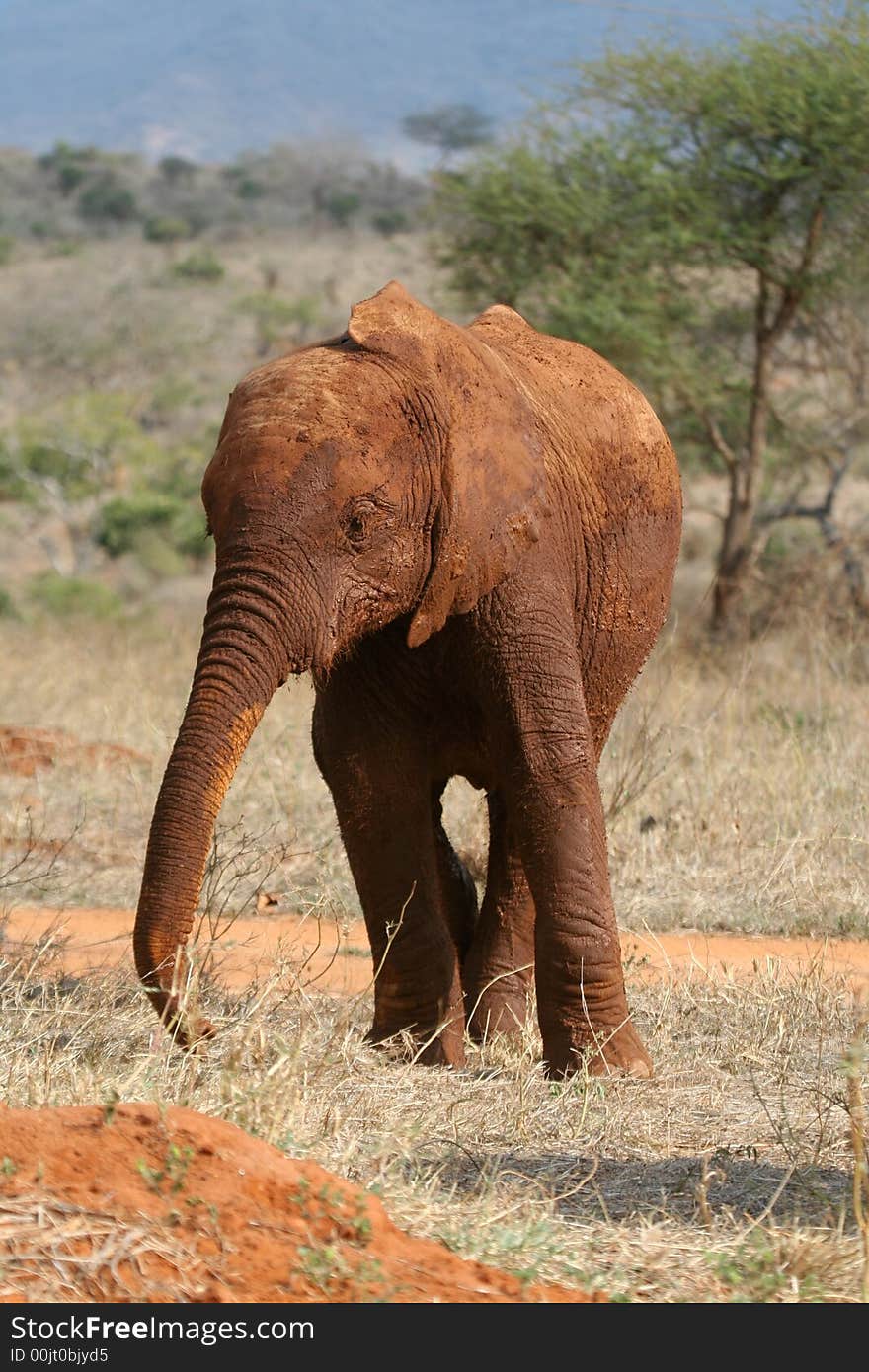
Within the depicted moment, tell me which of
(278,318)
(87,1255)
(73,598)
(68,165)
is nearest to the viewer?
(87,1255)

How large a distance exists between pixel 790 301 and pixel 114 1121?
13479 millimetres

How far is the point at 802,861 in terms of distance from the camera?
335 inches

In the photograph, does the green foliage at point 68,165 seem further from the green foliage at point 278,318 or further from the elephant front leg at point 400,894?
the elephant front leg at point 400,894

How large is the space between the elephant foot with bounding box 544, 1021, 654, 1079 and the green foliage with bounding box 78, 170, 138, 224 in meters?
55.3

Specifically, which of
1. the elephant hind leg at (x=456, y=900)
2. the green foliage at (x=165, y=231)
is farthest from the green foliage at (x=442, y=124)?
the elephant hind leg at (x=456, y=900)

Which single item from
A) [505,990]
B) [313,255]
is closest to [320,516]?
[505,990]

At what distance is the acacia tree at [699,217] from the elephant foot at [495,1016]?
8.83 meters

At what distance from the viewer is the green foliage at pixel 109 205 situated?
57.9m

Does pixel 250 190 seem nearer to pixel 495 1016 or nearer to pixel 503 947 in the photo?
pixel 503 947

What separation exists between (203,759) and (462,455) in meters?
1.15

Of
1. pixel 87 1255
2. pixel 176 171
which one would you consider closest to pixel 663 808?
pixel 87 1255

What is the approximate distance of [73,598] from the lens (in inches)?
804

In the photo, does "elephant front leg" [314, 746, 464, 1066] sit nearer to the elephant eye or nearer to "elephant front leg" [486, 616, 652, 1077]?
"elephant front leg" [486, 616, 652, 1077]

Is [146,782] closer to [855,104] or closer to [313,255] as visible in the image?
[855,104]
